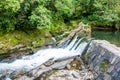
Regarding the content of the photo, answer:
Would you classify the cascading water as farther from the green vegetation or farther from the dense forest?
the green vegetation

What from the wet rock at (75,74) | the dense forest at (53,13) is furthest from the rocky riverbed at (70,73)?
the dense forest at (53,13)

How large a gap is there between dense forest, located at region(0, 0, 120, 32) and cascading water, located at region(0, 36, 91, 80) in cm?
222

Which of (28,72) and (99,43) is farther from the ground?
(99,43)

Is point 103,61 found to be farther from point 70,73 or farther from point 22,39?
point 22,39

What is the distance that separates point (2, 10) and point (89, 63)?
6842 mm

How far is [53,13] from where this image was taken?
66.3 ft

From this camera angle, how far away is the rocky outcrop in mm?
10787

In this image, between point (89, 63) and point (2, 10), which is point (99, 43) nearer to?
point (89, 63)

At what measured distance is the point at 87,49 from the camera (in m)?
14.7

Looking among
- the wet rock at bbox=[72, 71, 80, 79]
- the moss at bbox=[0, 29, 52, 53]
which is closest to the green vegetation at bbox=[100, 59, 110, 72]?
the wet rock at bbox=[72, 71, 80, 79]

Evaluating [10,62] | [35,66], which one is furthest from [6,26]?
[35,66]

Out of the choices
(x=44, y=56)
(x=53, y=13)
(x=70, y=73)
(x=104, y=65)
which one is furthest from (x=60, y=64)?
(x=53, y=13)

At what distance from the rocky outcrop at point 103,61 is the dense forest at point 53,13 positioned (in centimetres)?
505

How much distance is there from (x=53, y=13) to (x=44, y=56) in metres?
6.17
